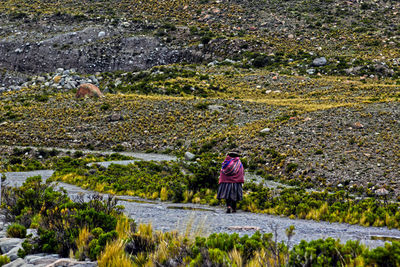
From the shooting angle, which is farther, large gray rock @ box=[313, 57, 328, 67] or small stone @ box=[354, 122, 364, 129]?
large gray rock @ box=[313, 57, 328, 67]

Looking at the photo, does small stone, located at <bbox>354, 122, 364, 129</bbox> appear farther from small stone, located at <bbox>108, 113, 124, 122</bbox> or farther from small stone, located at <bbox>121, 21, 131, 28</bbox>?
small stone, located at <bbox>121, 21, 131, 28</bbox>

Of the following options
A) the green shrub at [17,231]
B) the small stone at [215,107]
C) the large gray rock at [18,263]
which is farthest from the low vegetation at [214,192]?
the small stone at [215,107]

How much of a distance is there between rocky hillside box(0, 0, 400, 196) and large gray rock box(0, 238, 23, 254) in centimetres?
1291

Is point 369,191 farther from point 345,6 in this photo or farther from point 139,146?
point 345,6

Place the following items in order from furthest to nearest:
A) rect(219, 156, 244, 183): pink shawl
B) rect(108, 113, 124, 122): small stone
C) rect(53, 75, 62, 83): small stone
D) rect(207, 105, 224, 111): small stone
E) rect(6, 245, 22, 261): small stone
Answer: rect(53, 75, 62, 83): small stone, rect(207, 105, 224, 111): small stone, rect(108, 113, 124, 122): small stone, rect(219, 156, 244, 183): pink shawl, rect(6, 245, 22, 261): small stone

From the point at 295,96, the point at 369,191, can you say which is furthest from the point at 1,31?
the point at 369,191

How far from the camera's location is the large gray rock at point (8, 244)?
15.8 feet

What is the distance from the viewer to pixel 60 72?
4716 cm

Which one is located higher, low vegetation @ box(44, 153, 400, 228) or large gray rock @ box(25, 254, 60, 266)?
large gray rock @ box(25, 254, 60, 266)

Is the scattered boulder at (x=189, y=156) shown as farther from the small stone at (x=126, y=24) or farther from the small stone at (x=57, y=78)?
the small stone at (x=126, y=24)

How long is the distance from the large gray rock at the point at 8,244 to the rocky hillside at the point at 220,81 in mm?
12909

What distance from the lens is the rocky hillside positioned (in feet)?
62.5

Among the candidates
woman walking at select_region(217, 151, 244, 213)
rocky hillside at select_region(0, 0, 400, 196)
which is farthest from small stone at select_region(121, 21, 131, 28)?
woman walking at select_region(217, 151, 244, 213)

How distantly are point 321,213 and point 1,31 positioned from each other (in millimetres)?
66247
